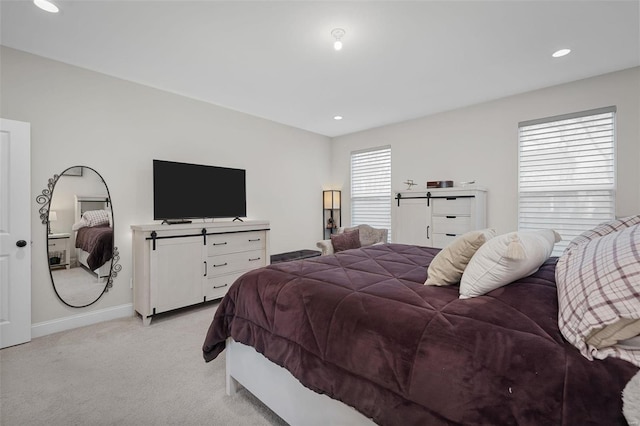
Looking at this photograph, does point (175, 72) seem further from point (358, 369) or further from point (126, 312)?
point (358, 369)

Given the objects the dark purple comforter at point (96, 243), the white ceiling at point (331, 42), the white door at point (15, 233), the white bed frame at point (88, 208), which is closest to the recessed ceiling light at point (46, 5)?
the white ceiling at point (331, 42)

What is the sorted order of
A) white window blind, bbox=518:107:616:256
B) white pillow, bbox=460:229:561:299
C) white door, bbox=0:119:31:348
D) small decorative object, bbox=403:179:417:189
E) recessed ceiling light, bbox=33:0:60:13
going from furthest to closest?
small decorative object, bbox=403:179:417:189
white window blind, bbox=518:107:616:256
white door, bbox=0:119:31:348
recessed ceiling light, bbox=33:0:60:13
white pillow, bbox=460:229:561:299

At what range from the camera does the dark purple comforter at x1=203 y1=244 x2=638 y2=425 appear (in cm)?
80

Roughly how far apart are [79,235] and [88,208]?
0.29 m

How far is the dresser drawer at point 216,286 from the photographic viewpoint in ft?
11.3

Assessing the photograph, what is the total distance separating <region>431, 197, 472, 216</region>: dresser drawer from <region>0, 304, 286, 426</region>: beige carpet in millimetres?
3105

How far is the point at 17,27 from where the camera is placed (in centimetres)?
230

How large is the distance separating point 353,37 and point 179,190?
2554 millimetres

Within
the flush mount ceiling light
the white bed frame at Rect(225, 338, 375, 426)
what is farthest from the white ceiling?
the white bed frame at Rect(225, 338, 375, 426)

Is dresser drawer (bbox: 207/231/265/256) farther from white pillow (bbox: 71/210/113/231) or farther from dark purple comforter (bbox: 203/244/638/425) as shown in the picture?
dark purple comforter (bbox: 203/244/638/425)

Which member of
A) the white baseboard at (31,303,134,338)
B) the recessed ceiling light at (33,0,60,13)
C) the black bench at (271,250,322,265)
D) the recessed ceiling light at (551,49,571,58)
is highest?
the recessed ceiling light at (551,49,571,58)

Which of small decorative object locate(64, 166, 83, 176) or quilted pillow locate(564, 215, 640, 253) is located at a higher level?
small decorative object locate(64, 166, 83, 176)

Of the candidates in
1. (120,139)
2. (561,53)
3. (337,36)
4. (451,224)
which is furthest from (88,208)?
(561,53)

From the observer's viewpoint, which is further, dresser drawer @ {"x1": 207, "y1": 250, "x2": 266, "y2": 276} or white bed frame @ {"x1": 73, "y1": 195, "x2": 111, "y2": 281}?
dresser drawer @ {"x1": 207, "y1": 250, "x2": 266, "y2": 276}
